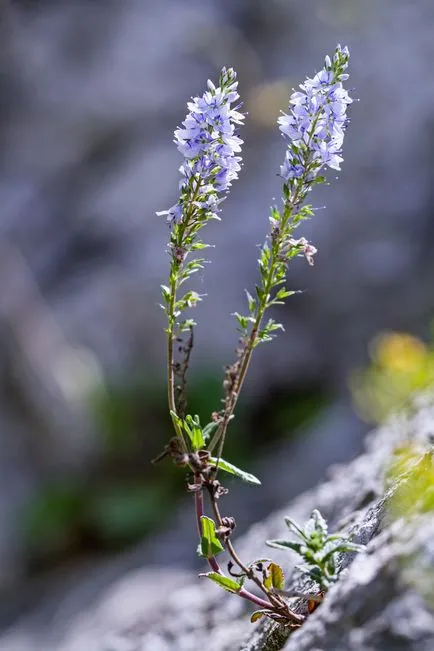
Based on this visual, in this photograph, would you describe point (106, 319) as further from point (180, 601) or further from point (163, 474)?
point (180, 601)

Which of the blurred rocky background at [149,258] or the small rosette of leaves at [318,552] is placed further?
the blurred rocky background at [149,258]

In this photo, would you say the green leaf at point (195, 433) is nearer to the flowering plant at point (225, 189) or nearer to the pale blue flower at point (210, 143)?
the flowering plant at point (225, 189)

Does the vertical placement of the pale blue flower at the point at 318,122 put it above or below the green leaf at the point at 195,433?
above

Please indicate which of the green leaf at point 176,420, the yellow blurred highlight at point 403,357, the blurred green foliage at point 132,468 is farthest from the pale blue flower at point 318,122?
the blurred green foliage at point 132,468

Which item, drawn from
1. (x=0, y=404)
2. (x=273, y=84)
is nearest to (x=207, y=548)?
(x=0, y=404)

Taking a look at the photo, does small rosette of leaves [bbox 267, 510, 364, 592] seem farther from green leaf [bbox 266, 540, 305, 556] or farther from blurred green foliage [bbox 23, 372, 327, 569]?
blurred green foliage [bbox 23, 372, 327, 569]

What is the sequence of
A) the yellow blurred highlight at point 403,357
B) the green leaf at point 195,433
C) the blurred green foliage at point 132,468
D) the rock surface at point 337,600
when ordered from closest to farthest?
the rock surface at point 337,600 → the green leaf at point 195,433 → the yellow blurred highlight at point 403,357 → the blurred green foliage at point 132,468
